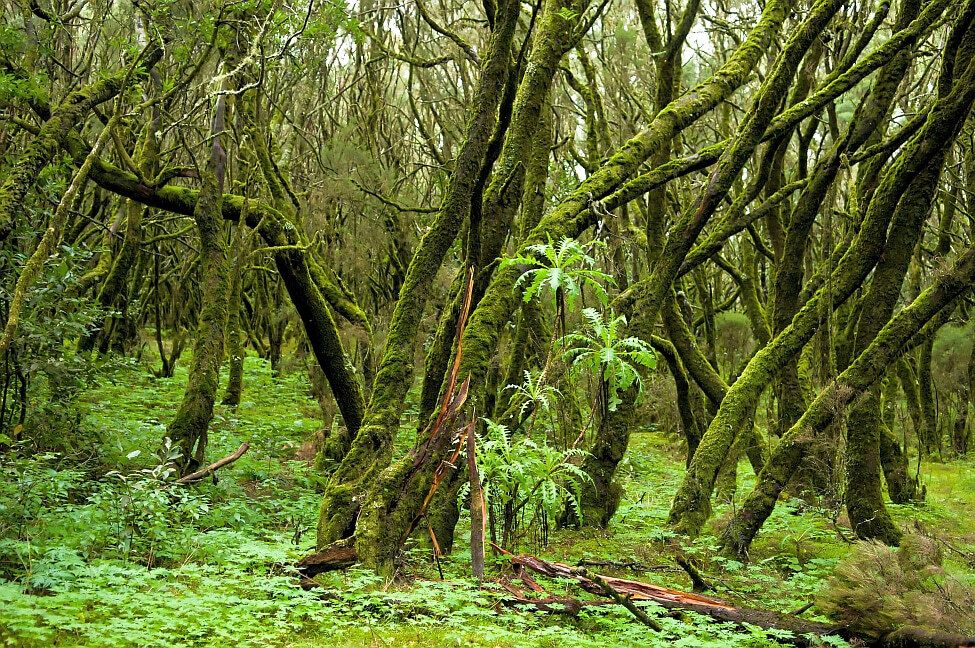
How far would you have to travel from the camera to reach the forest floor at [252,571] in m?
2.91

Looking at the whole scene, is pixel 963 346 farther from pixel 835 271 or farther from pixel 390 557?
pixel 390 557

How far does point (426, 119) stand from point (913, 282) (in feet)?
30.7

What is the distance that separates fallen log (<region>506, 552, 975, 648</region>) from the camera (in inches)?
135

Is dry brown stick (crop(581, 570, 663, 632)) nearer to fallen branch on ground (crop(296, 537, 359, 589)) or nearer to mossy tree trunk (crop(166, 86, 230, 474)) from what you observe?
fallen branch on ground (crop(296, 537, 359, 589))

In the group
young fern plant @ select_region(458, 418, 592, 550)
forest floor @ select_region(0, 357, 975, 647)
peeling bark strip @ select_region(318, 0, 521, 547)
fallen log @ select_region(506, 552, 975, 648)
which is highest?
peeling bark strip @ select_region(318, 0, 521, 547)

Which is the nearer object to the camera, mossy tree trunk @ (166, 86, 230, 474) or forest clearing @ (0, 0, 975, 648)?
forest clearing @ (0, 0, 975, 648)

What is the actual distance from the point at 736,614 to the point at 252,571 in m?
2.51

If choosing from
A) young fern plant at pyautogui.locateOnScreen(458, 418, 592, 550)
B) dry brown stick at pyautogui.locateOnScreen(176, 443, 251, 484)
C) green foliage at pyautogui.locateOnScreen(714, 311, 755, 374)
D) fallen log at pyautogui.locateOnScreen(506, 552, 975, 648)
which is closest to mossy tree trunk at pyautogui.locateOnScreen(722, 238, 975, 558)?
fallen log at pyautogui.locateOnScreen(506, 552, 975, 648)

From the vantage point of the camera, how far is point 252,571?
3.81 meters

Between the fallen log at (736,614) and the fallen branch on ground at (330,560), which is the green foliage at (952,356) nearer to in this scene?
the fallen log at (736,614)

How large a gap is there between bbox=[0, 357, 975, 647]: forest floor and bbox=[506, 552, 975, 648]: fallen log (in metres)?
0.11

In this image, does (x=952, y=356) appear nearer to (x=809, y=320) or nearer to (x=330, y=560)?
(x=809, y=320)

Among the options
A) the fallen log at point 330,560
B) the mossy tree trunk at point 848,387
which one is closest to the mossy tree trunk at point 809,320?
the mossy tree trunk at point 848,387

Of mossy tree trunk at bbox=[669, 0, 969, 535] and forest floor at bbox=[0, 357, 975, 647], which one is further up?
mossy tree trunk at bbox=[669, 0, 969, 535]
